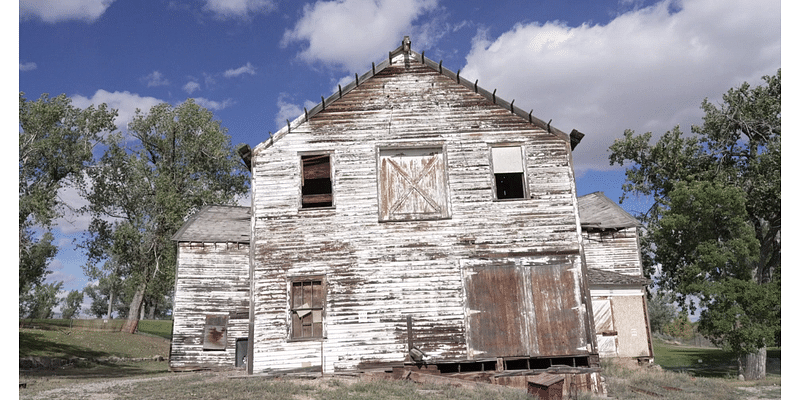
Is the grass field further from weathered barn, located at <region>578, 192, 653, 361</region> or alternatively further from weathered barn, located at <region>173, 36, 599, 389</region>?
weathered barn, located at <region>173, 36, 599, 389</region>

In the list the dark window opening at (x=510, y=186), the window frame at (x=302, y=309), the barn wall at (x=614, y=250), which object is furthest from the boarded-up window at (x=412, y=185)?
the barn wall at (x=614, y=250)

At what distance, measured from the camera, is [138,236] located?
37875 mm

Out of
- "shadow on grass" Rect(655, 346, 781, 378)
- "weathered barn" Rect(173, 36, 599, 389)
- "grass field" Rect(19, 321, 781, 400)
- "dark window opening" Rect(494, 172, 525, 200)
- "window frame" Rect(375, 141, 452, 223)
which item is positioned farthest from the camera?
"shadow on grass" Rect(655, 346, 781, 378)

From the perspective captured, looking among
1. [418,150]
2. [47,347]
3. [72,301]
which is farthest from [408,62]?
[72,301]

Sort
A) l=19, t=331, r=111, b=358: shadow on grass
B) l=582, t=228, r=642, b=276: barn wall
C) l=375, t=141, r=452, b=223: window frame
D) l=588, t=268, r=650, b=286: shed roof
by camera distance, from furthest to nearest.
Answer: l=19, t=331, r=111, b=358: shadow on grass, l=582, t=228, r=642, b=276: barn wall, l=588, t=268, r=650, b=286: shed roof, l=375, t=141, r=452, b=223: window frame

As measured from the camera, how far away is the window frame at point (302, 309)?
553 inches

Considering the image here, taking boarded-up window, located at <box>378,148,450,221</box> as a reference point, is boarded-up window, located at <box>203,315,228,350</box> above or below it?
below

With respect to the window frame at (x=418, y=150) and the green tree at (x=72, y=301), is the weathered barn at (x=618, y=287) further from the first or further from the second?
the green tree at (x=72, y=301)

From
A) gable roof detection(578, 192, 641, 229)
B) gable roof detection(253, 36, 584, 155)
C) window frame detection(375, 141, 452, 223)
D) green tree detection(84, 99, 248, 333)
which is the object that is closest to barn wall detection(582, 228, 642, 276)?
gable roof detection(578, 192, 641, 229)

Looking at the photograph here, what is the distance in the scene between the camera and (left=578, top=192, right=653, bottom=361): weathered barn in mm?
21172

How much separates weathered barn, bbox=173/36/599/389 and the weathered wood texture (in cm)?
3

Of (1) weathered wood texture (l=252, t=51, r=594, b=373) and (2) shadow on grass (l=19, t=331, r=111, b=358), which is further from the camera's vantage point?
Result: (2) shadow on grass (l=19, t=331, r=111, b=358)

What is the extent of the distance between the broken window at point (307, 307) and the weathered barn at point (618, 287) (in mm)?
11784

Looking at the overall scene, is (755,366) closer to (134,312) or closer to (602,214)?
(602,214)
